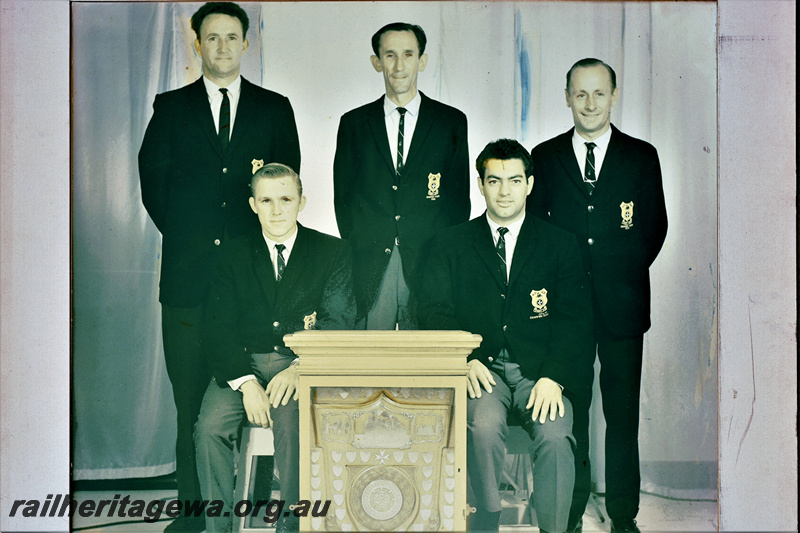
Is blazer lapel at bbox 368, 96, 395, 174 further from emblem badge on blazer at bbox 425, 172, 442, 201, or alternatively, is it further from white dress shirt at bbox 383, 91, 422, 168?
emblem badge on blazer at bbox 425, 172, 442, 201

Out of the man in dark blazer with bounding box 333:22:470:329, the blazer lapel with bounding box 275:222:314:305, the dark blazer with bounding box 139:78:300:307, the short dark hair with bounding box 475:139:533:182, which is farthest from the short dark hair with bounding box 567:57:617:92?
the blazer lapel with bounding box 275:222:314:305

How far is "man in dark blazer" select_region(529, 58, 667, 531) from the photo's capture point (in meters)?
3.04

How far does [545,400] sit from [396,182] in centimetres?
115

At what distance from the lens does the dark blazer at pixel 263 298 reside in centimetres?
301

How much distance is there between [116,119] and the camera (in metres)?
3.08

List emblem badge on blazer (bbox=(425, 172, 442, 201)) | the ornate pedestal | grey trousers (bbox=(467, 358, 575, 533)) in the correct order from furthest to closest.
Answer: emblem badge on blazer (bbox=(425, 172, 442, 201))
grey trousers (bbox=(467, 358, 575, 533))
the ornate pedestal

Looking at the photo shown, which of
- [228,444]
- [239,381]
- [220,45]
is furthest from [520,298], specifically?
[220,45]

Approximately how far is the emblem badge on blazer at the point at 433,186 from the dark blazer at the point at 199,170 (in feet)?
1.97

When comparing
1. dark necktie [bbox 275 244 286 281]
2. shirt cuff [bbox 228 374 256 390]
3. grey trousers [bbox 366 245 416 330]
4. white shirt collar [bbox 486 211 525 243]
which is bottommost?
shirt cuff [bbox 228 374 256 390]

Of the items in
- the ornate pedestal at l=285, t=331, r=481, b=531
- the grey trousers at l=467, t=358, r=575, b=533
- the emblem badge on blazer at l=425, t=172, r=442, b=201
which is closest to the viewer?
the ornate pedestal at l=285, t=331, r=481, b=531

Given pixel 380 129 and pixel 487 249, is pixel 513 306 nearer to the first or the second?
pixel 487 249

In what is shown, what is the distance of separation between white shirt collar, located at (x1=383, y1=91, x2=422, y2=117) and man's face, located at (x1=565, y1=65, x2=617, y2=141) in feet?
2.20

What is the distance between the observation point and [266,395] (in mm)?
2984

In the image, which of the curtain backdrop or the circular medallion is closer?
the circular medallion
